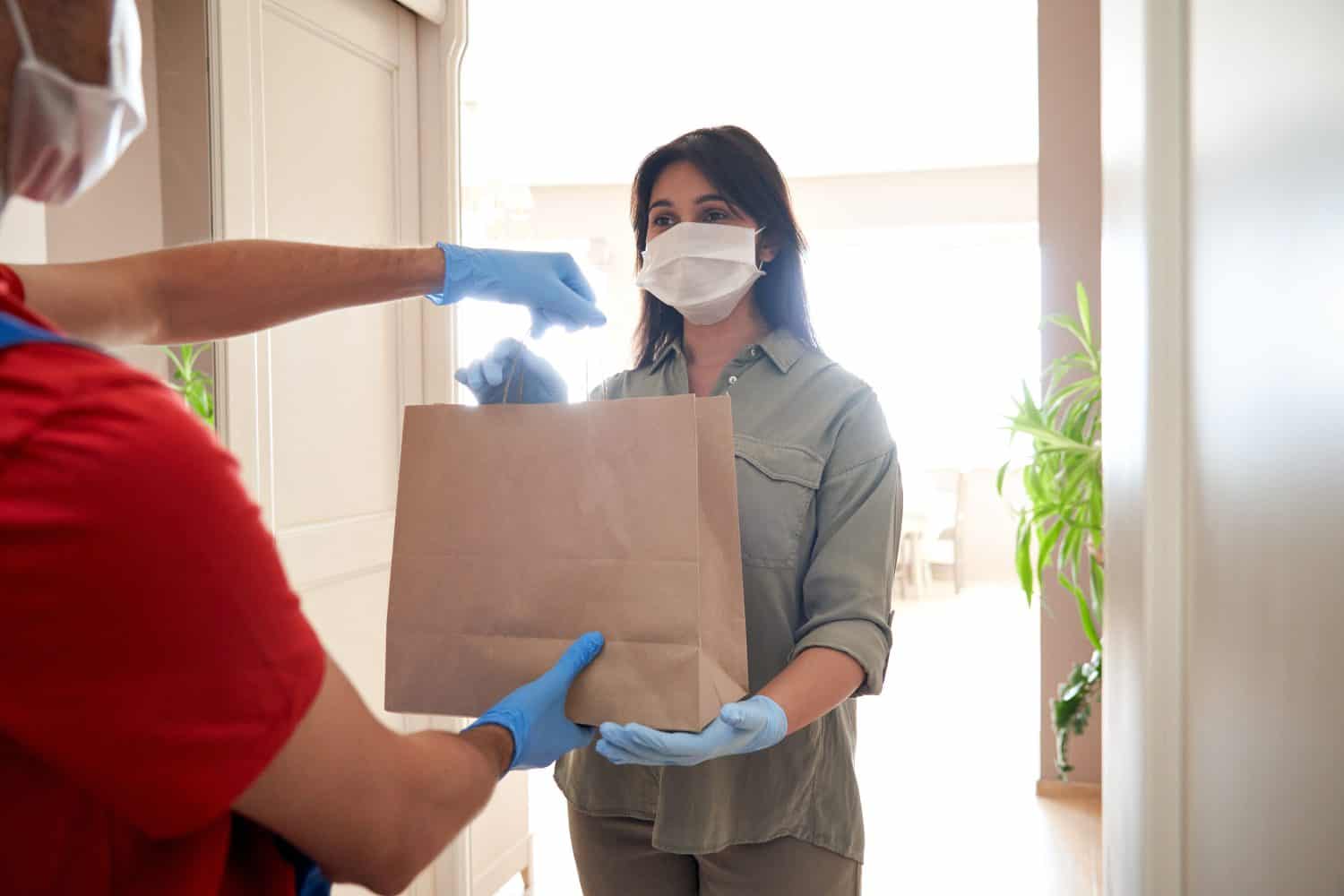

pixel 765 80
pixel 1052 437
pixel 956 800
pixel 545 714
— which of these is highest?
pixel 765 80

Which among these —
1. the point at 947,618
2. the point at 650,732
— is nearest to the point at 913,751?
the point at 947,618

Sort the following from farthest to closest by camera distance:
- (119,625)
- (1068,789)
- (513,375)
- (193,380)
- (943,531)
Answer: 1. (943,531)
2. (1068,789)
3. (193,380)
4. (513,375)
5. (119,625)

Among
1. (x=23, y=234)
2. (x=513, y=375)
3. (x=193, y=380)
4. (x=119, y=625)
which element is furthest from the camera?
(x=193, y=380)

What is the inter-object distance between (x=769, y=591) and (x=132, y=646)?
2.76ft

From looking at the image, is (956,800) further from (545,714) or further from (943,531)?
(943,531)

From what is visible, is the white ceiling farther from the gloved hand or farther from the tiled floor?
the tiled floor

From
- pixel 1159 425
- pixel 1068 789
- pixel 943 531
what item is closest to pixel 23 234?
pixel 1159 425

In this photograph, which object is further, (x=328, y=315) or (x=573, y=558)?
(x=328, y=315)

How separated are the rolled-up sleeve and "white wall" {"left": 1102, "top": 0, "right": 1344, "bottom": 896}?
0.28 metres

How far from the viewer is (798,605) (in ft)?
4.09

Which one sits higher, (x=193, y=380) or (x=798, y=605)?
→ (x=193, y=380)

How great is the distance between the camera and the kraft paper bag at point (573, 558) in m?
0.94

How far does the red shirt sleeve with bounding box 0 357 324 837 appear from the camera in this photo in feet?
1.51

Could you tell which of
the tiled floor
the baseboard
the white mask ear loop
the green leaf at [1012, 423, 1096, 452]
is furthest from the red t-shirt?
the baseboard
